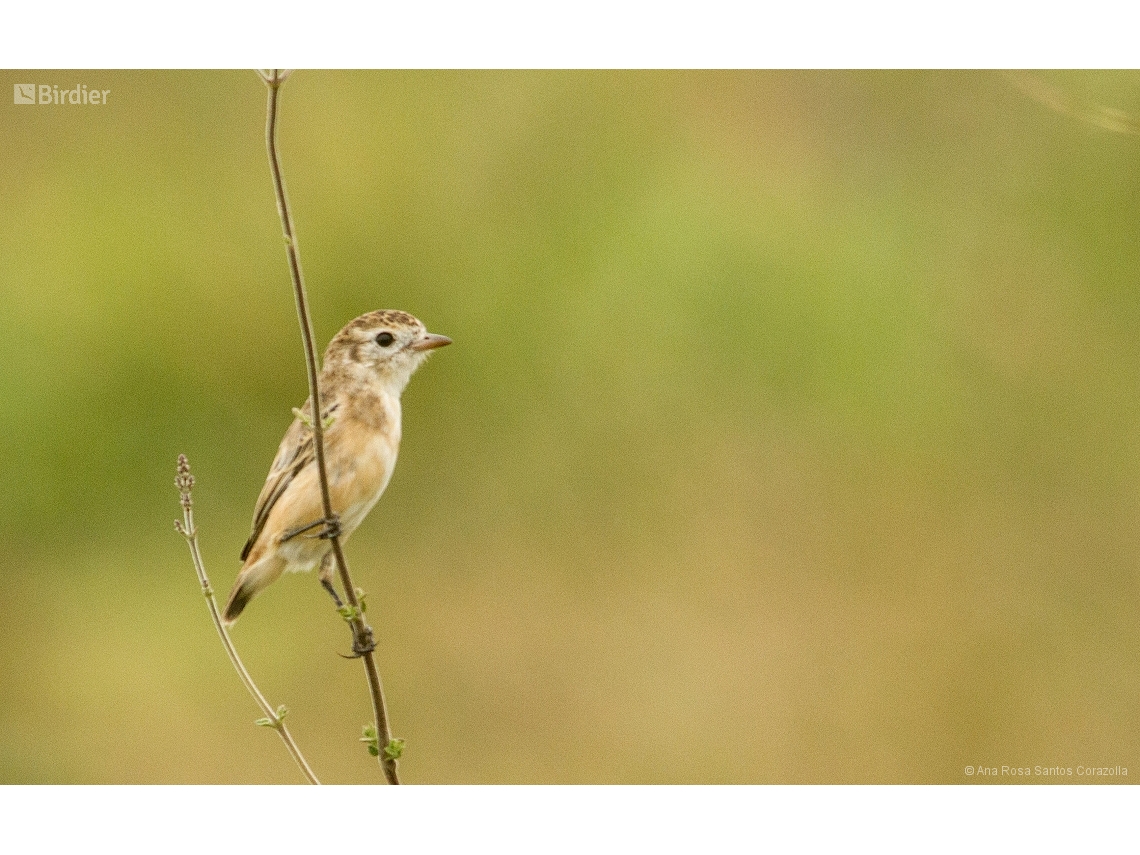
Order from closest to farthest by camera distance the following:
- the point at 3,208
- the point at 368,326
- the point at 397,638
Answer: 1. the point at 368,326
2. the point at 3,208
3. the point at 397,638

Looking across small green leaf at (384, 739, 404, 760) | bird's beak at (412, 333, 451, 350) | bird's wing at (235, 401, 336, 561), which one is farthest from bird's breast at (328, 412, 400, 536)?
small green leaf at (384, 739, 404, 760)

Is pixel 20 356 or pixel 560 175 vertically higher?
pixel 560 175

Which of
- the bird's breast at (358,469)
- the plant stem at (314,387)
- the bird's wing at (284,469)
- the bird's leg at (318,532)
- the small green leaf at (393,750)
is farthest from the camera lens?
the bird's wing at (284,469)

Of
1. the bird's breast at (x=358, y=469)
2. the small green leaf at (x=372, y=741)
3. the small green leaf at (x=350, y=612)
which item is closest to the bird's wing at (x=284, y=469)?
the bird's breast at (x=358, y=469)

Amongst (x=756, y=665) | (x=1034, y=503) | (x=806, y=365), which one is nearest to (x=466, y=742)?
(x=756, y=665)

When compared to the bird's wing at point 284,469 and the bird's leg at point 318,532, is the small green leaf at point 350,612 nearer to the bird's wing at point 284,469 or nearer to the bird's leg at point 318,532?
the bird's leg at point 318,532

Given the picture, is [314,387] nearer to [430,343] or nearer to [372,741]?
[372,741]

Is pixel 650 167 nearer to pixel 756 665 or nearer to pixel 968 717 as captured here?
pixel 756 665
